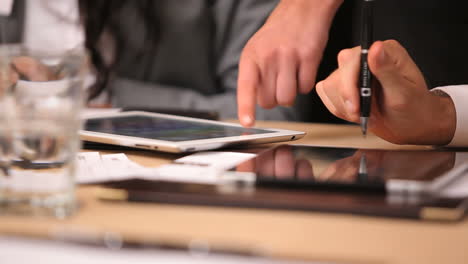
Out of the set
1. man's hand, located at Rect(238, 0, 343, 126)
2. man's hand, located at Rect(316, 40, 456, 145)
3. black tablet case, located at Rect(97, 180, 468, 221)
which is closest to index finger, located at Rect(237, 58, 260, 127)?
man's hand, located at Rect(238, 0, 343, 126)

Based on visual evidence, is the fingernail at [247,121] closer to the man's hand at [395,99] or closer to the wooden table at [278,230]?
the man's hand at [395,99]

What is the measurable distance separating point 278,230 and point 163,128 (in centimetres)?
49

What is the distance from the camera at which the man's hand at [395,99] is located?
79cm

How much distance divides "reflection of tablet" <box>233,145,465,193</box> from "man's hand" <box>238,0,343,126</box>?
27cm

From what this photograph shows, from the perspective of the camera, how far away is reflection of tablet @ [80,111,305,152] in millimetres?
806

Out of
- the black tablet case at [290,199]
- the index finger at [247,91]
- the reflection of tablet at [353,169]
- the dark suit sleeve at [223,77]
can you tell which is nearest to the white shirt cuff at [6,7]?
the dark suit sleeve at [223,77]

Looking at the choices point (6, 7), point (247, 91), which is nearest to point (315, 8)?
point (247, 91)

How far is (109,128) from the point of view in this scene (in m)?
0.94

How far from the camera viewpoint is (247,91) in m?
1.00

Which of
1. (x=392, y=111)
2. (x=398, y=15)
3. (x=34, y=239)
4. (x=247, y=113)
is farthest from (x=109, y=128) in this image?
(x=398, y=15)

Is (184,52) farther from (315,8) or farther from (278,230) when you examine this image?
(278,230)

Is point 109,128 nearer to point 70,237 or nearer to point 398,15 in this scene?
point 70,237

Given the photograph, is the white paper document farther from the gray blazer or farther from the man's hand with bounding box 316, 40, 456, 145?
the gray blazer

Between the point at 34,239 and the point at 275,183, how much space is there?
24 cm
